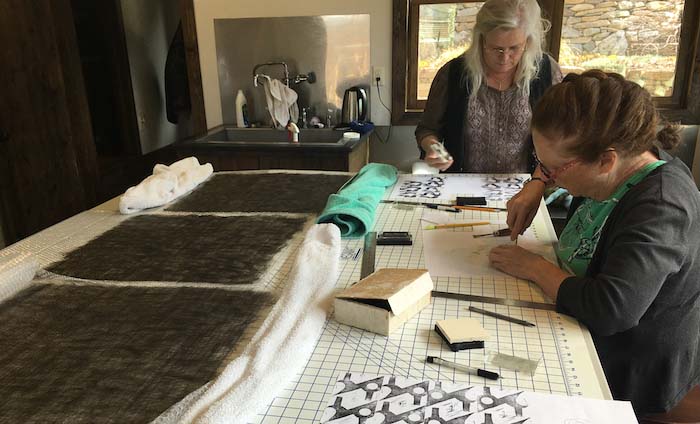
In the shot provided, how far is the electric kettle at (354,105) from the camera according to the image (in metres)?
3.10

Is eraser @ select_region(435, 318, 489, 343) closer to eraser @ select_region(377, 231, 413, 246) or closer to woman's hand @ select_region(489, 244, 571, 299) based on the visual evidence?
woman's hand @ select_region(489, 244, 571, 299)

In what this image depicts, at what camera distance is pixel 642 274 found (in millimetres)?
958

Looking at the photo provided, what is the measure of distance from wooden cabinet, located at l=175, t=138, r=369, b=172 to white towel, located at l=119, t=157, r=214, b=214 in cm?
70

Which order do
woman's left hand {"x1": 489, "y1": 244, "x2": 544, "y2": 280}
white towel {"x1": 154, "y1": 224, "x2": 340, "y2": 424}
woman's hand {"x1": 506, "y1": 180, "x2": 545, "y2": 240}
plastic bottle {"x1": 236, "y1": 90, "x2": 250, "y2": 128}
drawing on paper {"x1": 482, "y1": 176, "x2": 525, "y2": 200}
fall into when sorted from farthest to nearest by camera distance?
plastic bottle {"x1": 236, "y1": 90, "x2": 250, "y2": 128} → drawing on paper {"x1": 482, "y1": 176, "x2": 525, "y2": 200} → woman's hand {"x1": 506, "y1": 180, "x2": 545, "y2": 240} → woman's left hand {"x1": 489, "y1": 244, "x2": 544, "y2": 280} → white towel {"x1": 154, "y1": 224, "x2": 340, "y2": 424}

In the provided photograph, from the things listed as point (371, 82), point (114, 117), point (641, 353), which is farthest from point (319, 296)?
point (114, 117)

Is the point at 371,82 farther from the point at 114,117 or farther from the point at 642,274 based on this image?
the point at 642,274

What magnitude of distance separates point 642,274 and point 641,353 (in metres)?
0.21

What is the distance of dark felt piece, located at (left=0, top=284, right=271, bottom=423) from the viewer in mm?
761

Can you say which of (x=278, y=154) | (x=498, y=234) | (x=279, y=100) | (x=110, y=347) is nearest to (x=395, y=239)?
(x=498, y=234)

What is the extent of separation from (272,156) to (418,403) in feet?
6.90

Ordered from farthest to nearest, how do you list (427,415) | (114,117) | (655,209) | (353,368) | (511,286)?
1. (114,117)
2. (511,286)
3. (655,209)
4. (353,368)
5. (427,415)

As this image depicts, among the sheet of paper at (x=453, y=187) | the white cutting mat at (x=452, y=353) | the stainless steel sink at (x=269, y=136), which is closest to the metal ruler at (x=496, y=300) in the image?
the white cutting mat at (x=452, y=353)

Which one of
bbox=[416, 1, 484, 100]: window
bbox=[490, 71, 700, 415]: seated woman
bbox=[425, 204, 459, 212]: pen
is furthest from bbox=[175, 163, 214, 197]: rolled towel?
bbox=[416, 1, 484, 100]: window

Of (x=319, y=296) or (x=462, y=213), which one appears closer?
(x=319, y=296)
